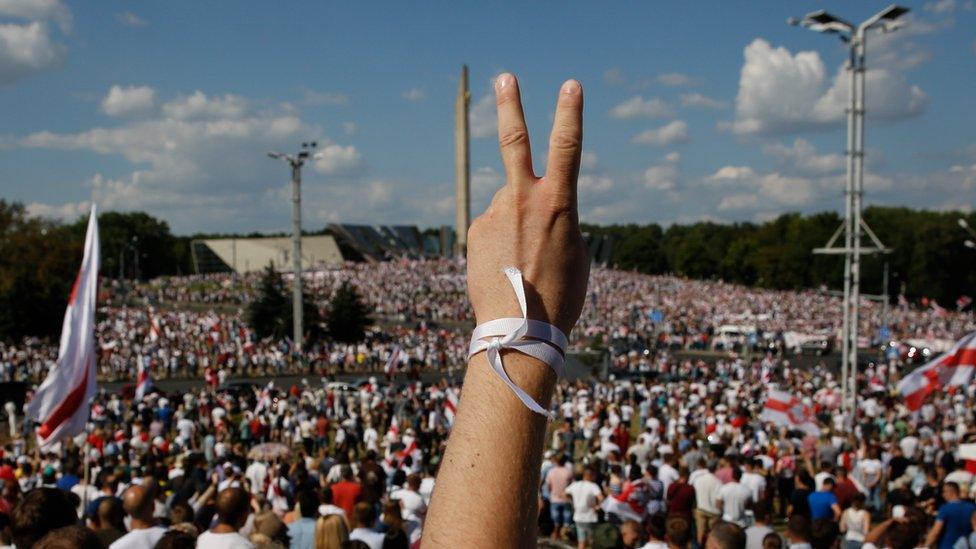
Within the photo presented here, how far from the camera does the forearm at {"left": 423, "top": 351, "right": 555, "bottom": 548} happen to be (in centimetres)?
119

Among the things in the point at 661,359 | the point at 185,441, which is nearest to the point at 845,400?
the point at 185,441

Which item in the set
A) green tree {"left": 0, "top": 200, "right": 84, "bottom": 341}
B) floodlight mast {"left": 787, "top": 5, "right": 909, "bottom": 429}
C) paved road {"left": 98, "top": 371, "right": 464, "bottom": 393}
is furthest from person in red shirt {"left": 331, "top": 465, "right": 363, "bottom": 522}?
green tree {"left": 0, "top": 200, "right": 84, "bottom": 341}

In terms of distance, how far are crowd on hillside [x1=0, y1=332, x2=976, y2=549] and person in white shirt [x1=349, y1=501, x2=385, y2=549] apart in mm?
15

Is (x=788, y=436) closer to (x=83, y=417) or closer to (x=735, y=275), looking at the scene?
(x=83, y=417)

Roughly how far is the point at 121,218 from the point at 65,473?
12136 cm

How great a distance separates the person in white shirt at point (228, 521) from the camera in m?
5.04

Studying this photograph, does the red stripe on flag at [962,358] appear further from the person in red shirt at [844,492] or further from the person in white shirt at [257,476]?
the person in white shirt at [257,476]

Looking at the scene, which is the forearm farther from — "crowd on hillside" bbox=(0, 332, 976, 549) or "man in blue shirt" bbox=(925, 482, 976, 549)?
"man in blue shirt" bbox=(925, 482, 976, 549)

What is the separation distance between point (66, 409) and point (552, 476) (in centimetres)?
560

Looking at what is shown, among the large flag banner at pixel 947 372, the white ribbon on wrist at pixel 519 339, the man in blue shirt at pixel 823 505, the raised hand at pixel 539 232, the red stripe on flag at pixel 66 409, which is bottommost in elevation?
the man in blue shirt at pixel 823 505

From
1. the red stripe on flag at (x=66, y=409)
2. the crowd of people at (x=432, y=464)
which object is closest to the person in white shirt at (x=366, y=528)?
the crowd of people at (x=432, y=464)

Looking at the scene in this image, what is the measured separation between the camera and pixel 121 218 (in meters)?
122

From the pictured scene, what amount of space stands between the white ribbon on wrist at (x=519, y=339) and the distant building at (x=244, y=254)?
114000 mm

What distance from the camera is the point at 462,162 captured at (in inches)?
3701
